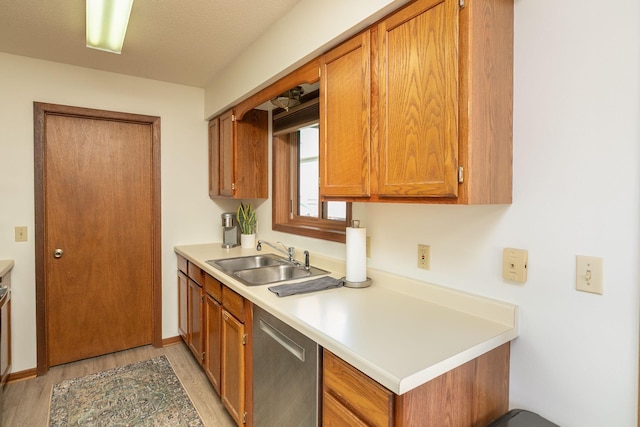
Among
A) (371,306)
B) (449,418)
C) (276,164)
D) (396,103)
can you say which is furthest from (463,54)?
(276,164)

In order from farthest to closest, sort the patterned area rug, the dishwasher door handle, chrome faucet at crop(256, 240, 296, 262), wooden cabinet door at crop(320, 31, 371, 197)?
chrome faucet at crop(256, 240, 296, 262)
the patterned area rug
wooden cabinet door at crop(320, 31, 371, 197)
the dishwasher door handle

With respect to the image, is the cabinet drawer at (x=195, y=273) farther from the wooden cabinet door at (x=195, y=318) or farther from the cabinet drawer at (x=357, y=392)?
the cabinet drawer at (x=357, y=392)

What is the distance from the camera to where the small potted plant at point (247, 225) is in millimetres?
3057

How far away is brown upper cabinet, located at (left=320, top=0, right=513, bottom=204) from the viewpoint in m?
1.08

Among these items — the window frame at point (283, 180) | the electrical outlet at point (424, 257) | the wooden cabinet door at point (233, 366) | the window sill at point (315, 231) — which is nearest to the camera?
the electrical outlet at point (424, 257)

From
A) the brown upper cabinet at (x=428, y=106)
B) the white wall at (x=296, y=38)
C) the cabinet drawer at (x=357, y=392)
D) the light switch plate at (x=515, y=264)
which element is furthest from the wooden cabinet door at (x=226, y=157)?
the light switch plate at (x=515, y=264)

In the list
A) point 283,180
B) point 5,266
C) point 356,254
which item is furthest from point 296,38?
point 5,266

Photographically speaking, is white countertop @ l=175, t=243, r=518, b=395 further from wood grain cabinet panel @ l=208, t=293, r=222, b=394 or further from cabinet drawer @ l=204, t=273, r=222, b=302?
wood grain cabinet panel @ l=208, t=293, r=222, b=394

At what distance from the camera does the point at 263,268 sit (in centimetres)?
245

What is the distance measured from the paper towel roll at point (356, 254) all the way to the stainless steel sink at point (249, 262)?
34.8 inches

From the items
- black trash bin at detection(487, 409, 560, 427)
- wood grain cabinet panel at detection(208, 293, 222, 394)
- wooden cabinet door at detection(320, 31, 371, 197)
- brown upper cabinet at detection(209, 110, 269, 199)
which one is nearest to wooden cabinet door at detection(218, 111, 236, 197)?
brown upper cabinet at detection(209, 110, 269, 199)

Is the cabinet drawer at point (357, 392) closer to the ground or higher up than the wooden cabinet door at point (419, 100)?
closer to the ground

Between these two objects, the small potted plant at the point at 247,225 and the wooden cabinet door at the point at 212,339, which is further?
the small potted plant at the point at 247,225

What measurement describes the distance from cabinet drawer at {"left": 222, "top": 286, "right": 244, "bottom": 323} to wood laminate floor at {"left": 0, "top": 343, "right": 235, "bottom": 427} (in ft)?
2.30
